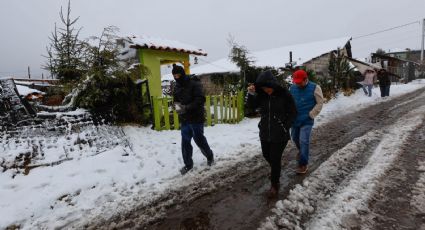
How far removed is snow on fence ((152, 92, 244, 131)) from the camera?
7.49 meters

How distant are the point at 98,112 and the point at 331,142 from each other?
5.64m

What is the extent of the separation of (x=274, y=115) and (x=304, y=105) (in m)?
0.93

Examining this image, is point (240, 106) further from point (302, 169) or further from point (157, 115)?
point (302, 169)

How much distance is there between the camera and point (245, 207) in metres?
3.38

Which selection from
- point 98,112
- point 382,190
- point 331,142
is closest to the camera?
point 382,190

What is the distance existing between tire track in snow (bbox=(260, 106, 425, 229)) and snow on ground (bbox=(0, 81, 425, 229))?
1.53 meters

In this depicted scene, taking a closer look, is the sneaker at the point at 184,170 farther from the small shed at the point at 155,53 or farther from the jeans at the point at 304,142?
the small shed at the point at 155,53

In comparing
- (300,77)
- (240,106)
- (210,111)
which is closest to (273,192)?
(300,77)

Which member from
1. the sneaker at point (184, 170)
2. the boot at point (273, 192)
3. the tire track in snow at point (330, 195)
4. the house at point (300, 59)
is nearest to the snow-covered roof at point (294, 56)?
the house at point (300, 59)

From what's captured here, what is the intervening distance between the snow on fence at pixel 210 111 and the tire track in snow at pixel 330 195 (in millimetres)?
3970

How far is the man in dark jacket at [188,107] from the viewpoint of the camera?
4.59 metres

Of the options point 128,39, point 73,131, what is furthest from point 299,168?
point 128,39

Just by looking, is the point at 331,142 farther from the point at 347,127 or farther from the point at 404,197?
the point at 404,197

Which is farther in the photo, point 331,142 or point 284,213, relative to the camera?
point 331,142
